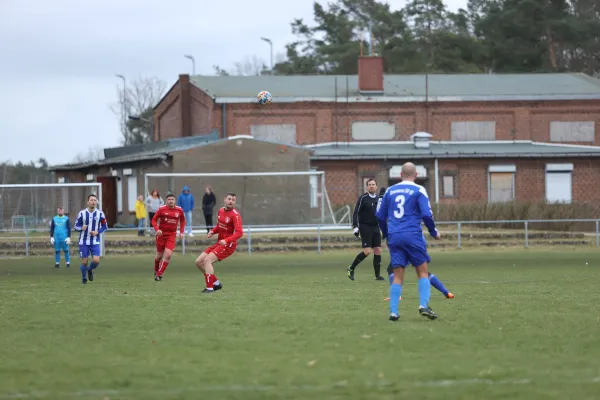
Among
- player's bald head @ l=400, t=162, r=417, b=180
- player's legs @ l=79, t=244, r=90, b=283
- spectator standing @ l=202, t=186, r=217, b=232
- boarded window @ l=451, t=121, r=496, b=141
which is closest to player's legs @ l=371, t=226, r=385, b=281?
player's legs @ l=79, t=244, r=90, b=283

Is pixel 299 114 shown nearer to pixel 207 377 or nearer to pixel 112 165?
pixel 112 165

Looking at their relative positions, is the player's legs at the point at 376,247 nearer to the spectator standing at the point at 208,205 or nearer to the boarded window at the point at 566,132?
the spectator standing at the point at 208,205

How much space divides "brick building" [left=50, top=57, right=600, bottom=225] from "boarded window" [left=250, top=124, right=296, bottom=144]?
0.06 metres

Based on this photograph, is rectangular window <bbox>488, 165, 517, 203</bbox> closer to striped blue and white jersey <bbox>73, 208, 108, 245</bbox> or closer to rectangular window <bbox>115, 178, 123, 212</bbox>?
rectangular window <bbox>115, 178, 123, 212</bbox>

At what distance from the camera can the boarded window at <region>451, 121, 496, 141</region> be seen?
206 feet

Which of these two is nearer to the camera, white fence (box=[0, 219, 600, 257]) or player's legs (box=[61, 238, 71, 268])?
player's legs (box=[61, 238, 71, 268])

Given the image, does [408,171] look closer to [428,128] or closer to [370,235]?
[370,235]

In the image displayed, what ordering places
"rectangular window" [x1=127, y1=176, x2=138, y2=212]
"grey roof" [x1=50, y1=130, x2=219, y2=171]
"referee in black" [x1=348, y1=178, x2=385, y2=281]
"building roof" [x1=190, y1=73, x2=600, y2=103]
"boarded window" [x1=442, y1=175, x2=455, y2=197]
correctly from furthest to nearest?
"building roof" [x1=190, y1=73, x2=600, y2=103]
"boarded window" [x1=442, y1=175, x2=455, y2=197]
"rectangular window" [x1=127, y1=176, x2=138, y2=212]
"grey roof" [x1=50, y1=130, x2=219, y2=171]
"referee in black" [x1=348, y1=178, x2=385, y2=281]

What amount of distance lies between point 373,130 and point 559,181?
10.6 meters

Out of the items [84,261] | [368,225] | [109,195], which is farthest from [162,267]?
[109,195]

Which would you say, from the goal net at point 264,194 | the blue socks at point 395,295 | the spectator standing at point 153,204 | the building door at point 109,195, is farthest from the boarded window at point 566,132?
the blue socks at point 395,295

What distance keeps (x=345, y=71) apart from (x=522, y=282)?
232ft

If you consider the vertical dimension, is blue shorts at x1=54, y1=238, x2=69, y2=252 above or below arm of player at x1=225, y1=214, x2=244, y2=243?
below

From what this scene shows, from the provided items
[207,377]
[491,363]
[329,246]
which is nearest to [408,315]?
[491,363]
